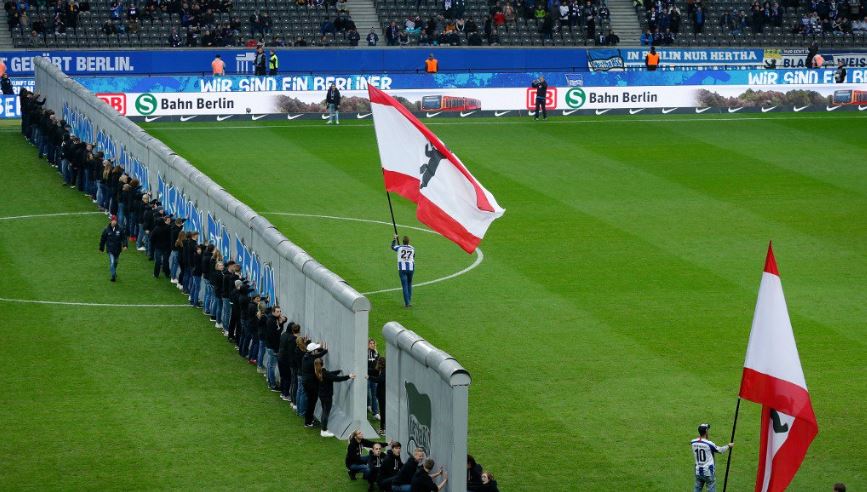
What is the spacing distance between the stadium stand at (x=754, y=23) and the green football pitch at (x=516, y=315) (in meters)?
23.3

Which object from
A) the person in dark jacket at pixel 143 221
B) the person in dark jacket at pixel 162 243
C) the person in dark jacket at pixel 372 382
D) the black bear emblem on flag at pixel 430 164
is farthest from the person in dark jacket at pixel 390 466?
the person in dark jacket at pixel 143 221

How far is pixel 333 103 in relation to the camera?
53.8m

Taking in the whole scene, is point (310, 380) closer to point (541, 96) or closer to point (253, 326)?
point (253, 326)

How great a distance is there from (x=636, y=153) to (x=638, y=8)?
1061 inches

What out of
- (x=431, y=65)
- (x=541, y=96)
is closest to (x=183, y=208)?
(x=541, y=96)

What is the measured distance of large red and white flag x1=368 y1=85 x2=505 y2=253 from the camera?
76.9 ft

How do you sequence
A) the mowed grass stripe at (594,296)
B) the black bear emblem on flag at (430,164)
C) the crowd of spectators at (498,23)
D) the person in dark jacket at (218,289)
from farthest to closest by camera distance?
the crowd of spectators at (498,23) → the person in dark jacket at (218,289) → the black bear emblem on flag at (430,164) → the mowed grass stripe at (594,296)

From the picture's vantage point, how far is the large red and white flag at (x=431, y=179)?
76.9 feet

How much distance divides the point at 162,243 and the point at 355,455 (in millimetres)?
12652

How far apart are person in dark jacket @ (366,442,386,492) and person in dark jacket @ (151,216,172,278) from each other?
12.8 metres

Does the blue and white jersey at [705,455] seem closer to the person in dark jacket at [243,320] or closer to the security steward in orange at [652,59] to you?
the person in dark jacket at [243,320]

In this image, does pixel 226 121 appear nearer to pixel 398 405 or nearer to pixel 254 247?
pixel 254 247

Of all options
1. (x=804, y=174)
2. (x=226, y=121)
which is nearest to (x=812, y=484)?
(x=804, y=174)

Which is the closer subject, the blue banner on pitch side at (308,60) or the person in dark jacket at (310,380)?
the person in dark jacket at (310,380)
